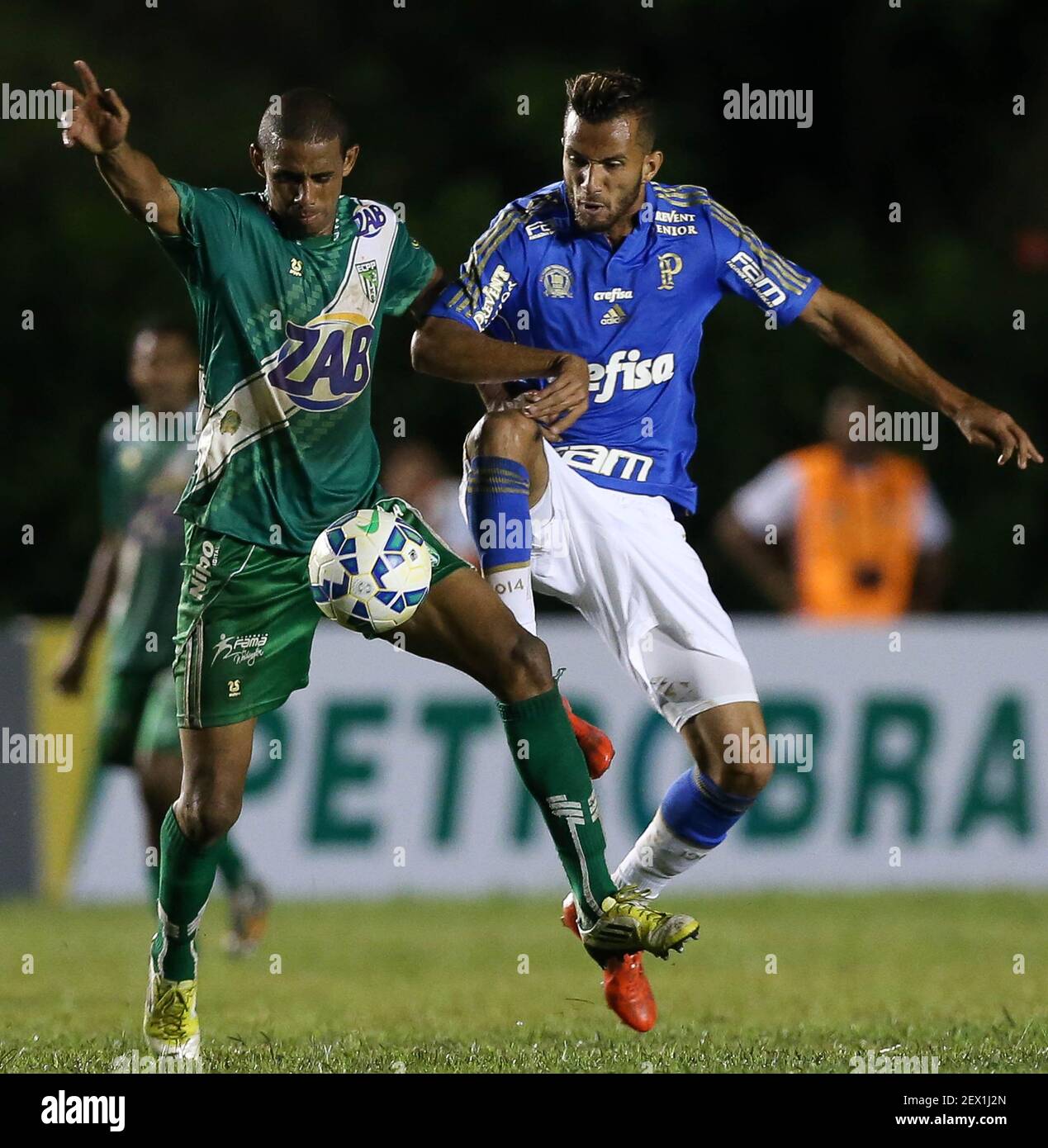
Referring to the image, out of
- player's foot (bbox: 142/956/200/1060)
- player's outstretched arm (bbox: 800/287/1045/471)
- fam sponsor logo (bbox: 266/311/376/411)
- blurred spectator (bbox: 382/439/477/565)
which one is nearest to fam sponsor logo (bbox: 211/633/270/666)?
fam sponsor logo (bbox: 266/311/376/411)

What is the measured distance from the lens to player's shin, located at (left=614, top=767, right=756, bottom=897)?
21.1ft

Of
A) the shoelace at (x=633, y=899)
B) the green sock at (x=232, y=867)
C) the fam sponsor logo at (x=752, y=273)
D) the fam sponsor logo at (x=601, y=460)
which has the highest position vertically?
the fam sponsor logo at (x=752, y=273)

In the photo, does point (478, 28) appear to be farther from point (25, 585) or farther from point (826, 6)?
point (25, 585)

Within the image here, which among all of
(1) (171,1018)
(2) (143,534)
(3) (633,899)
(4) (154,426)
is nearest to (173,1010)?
(1) (171,1018)

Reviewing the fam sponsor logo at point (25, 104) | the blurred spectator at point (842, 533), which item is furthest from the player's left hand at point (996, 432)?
the fam sponsor logo at point (25, 104)

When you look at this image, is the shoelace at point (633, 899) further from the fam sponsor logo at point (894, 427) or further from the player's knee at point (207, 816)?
the fam sponsor logo at point (894, 427)

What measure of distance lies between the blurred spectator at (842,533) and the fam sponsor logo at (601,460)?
497cm

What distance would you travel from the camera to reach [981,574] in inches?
505

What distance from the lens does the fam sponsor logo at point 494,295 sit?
612cm

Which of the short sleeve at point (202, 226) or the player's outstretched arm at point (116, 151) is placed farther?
the short sleeve at point (202, 226)

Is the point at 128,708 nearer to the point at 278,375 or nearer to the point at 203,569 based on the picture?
the point at 203,569

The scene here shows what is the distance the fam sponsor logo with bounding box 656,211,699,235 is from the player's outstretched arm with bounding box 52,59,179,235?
5.23 feet

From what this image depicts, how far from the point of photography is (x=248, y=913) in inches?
359

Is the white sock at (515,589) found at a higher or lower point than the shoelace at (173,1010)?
higher
